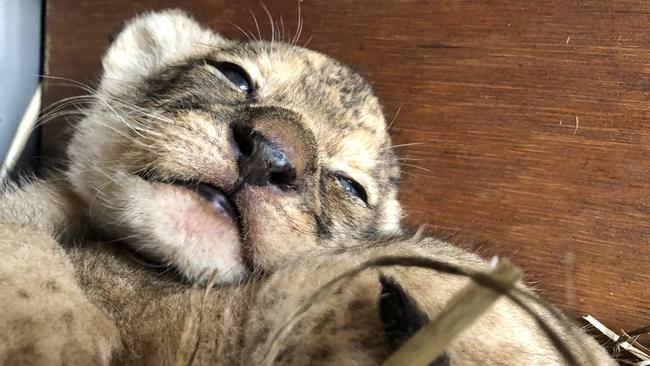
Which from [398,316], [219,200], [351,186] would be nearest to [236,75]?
[351,186]

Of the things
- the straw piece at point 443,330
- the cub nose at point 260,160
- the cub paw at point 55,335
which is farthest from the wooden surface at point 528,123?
the cub paw at point 55,335

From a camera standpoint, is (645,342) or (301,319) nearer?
(301,319)

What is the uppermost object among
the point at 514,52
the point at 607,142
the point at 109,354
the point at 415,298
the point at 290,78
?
the point at 514,52

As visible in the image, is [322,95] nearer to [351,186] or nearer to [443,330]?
[351,186]

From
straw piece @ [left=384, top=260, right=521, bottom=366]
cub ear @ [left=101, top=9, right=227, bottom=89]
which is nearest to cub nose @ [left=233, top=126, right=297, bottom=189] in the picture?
straw piece @ [left=384, top=260, right=521, bottom=366]

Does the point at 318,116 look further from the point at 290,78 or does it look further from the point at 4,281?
the point at 4,281

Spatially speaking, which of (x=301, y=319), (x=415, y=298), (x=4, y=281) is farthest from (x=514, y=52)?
(x=4, y=281)

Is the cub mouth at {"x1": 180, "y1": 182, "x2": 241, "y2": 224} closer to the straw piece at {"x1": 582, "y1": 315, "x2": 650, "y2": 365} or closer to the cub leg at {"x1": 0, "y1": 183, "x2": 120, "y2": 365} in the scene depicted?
the cub leg at {"x1": 0, "y1": 183, "x2": 120, "y2": 365}
